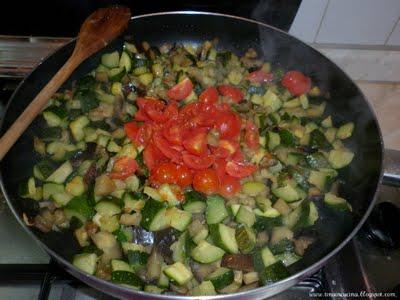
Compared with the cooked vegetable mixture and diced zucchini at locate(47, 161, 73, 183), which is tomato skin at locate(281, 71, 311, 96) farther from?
diced zucchini at locate(47, 161, 73, 183)

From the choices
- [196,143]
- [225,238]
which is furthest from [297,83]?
[225,238]

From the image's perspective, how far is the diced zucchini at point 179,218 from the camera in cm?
139

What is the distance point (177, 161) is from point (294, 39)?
2.67 feet

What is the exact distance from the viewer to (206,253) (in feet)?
4.37

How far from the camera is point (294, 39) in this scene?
5.86 feet

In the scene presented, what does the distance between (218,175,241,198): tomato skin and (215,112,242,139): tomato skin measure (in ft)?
0.62

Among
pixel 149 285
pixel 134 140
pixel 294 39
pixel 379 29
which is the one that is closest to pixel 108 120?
pixel 134 140

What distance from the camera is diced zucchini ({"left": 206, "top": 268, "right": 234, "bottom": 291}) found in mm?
1304

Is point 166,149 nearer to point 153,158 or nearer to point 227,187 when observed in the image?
point 153,158

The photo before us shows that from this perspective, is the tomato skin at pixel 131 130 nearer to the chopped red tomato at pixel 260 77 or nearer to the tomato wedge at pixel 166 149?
the tomato wedge at pixel 166 149

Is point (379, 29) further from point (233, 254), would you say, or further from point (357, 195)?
point (233, 254)

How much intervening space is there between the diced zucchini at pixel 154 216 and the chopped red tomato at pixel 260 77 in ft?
2.67

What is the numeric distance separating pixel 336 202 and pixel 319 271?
0.27 m

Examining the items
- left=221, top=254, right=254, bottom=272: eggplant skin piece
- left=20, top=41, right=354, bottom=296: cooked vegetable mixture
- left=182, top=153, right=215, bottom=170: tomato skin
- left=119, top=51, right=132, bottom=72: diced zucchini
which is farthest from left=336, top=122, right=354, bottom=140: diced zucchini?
left=119, top=51, right=132, bottom=72: diced zucchini
